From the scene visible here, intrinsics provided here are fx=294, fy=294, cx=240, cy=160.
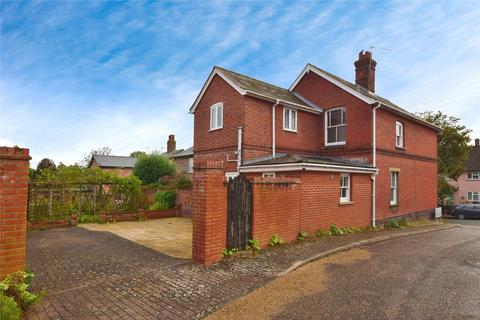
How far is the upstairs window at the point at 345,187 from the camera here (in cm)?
1239

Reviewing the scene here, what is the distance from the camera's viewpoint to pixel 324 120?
17.2 metres

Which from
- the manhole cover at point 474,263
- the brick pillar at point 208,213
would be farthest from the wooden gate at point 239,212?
the manhole cover at point 474,263

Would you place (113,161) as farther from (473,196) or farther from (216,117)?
(473,196)

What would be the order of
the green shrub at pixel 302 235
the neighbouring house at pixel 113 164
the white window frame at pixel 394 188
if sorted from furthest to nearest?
the neighbouring house at pixel 113 164
the white window frame at pixel 394 188
the green shrub at pixel 302 235

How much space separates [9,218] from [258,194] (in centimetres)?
545

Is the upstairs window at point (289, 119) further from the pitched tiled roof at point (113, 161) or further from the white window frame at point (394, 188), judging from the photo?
the pitched tiled roof at point (113, 161)

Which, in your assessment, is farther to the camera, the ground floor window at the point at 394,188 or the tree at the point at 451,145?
the tree at the point at 451,145

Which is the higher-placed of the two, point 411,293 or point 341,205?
point 341,205

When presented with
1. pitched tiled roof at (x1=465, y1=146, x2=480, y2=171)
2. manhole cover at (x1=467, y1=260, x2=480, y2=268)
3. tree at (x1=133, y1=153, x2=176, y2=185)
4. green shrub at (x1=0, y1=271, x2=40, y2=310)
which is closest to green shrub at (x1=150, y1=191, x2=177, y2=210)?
tree at (x1=133, y1=153, x2=176, y2=185)

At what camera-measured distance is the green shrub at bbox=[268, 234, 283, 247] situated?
27.9ft

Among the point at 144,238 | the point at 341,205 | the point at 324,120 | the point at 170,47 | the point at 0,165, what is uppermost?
the point at 170,47

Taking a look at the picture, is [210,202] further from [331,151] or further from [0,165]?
[331,151]

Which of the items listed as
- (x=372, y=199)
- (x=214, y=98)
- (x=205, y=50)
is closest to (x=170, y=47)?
(x=205, y=50)

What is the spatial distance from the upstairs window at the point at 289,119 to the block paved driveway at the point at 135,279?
8117mm
